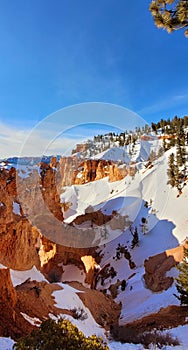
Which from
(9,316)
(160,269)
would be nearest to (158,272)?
(160,269)

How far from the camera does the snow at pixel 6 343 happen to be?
4587mm

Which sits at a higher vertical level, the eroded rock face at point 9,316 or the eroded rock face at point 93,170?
the eroded rock face at point 93,170

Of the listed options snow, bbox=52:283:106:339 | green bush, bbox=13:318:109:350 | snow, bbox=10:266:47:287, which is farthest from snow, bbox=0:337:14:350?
snow, bbox=10:266:47:287

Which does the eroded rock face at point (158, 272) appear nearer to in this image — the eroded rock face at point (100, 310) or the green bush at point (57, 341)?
the eroded rock face at point (100, 310)

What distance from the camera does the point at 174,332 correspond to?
750 cm

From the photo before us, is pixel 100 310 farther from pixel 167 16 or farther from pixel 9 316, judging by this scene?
pixel 167 16

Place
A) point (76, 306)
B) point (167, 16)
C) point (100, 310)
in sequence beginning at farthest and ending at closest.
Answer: point (100, 310) < point (76, 306) < point (167, 16)

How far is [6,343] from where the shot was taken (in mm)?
4812

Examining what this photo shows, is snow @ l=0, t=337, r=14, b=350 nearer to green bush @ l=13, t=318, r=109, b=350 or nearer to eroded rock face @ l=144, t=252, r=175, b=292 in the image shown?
green bush @ l=13, t=318, r=109, b=350

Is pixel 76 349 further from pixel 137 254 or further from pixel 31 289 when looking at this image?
pixel 137 254

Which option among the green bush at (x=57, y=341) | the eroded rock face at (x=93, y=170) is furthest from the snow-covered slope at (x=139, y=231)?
the green bush at (x=57, y=341)

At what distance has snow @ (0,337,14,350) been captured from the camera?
4587 mm

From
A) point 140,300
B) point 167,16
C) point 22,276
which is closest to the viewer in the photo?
point 167,16

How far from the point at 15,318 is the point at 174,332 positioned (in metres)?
4.74
